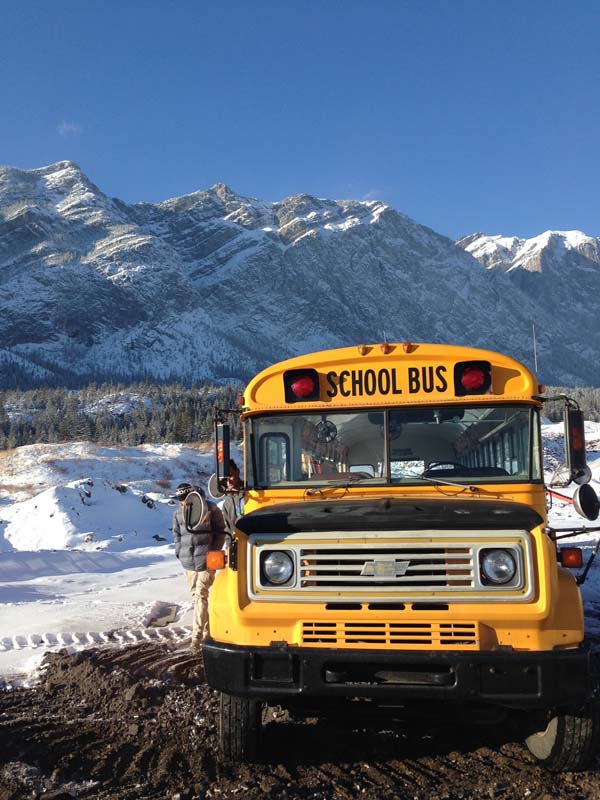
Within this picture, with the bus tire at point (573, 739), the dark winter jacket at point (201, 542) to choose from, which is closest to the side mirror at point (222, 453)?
the dark winter jacket at point (201, 542)

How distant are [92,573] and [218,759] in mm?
11454

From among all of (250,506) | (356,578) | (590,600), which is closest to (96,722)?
(250,506)

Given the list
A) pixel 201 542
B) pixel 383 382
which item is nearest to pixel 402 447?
pixel 383 382

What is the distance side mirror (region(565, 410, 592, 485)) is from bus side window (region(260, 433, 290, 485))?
6.73 ft

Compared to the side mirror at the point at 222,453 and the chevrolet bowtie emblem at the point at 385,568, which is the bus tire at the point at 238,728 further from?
the side mirror at the point at 222,453

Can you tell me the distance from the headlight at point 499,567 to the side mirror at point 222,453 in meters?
2.13

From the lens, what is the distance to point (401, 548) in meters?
4.23

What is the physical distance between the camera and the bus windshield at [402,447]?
5.07 meters

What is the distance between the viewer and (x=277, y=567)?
437 cm

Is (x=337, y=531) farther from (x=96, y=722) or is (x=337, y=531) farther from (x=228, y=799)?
(x=96, y=722)

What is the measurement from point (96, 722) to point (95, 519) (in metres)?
22.5

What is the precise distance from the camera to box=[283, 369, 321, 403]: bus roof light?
211 inches

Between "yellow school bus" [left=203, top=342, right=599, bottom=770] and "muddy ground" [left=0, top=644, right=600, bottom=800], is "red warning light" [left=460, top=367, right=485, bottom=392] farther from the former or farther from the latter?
"muddy ground" [left=0, top=644, right=600, bottom=800]

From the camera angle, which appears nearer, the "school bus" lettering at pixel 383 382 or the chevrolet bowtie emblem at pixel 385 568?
the chevrolet bowtie emblem at pixel 385 568
